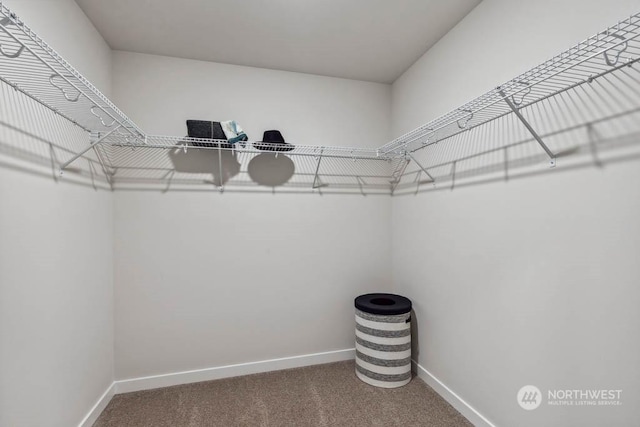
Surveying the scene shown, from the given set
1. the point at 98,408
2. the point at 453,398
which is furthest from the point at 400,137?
the point at 98,408

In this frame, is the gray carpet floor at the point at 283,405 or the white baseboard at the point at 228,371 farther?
the white baseboard at the point at 228,371

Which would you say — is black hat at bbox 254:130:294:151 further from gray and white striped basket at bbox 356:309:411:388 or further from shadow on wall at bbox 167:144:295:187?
gray and white striped basket at bbox 356:309:411:388

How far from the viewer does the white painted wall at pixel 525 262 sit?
3.59ft

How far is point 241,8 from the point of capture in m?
1.69

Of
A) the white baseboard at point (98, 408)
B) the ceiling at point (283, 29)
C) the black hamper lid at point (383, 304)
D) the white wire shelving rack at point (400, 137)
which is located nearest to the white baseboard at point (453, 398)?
the black hamper lid at point (383, 304)

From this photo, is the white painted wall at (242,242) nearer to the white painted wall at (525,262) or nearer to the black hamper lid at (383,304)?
the black hamper lid at (383,304)

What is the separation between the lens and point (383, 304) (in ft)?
7.73

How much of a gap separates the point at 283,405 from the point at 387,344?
795mm

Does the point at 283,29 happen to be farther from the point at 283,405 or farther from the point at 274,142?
the point at 283,405

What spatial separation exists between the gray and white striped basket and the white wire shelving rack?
104 cm

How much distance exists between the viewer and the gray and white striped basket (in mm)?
2096

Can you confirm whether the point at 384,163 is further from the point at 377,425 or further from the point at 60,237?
the point at 60,237

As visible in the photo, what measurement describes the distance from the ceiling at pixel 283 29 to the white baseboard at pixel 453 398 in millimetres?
2315

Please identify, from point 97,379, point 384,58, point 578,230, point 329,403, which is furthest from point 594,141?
point 97,379
